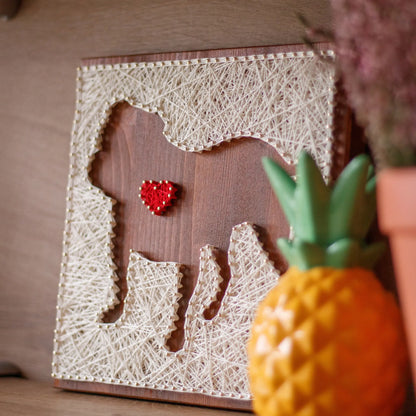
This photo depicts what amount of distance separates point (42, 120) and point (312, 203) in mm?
612

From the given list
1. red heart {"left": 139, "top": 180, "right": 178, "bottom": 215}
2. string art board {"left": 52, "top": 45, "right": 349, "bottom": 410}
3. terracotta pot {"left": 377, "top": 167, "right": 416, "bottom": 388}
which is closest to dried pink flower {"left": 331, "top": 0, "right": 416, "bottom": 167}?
terracotta pot {"left": 377, "top": 167, "right": 416, "bottom": 388}

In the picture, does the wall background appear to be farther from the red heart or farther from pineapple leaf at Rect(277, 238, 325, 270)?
pineapple leaf at Rect(277, 238, 325, 270)

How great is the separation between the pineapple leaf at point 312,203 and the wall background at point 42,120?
0.43m

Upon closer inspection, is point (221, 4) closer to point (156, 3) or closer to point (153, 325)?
point (156, 3)

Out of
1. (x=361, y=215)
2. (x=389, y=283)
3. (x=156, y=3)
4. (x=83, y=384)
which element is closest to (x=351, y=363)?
(x=361, y=215)

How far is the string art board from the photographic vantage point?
34.4 inches

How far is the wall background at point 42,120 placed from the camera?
1056mm

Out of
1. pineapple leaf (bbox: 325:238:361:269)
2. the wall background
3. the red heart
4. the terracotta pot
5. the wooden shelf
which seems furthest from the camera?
the wall background

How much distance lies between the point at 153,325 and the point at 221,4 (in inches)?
17.4

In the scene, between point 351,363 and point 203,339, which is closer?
point 351,363

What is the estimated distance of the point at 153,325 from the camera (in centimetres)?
94

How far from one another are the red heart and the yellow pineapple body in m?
0.33

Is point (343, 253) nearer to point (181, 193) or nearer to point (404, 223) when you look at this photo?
point (404, 223)

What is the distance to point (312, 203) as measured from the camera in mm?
641
